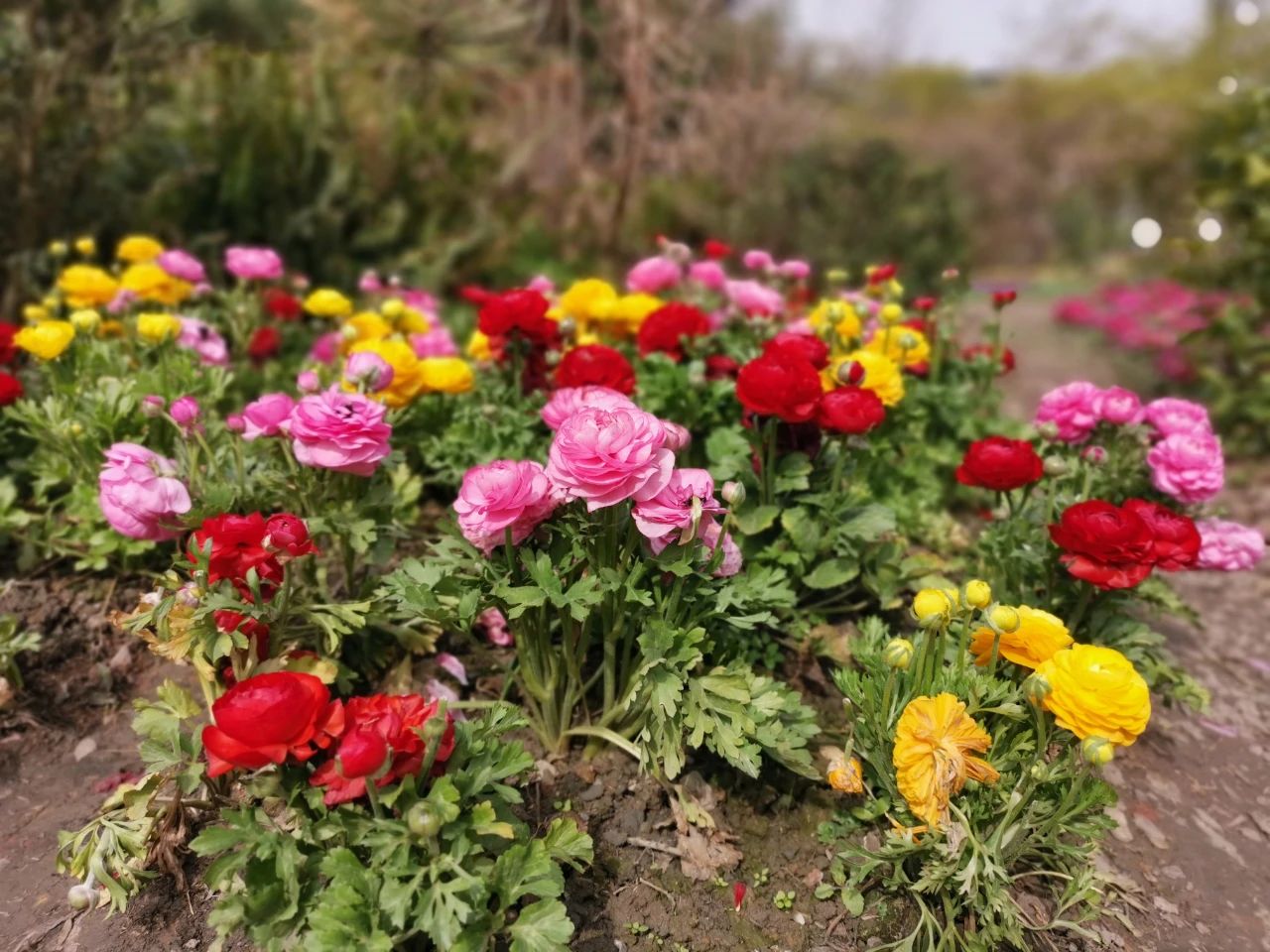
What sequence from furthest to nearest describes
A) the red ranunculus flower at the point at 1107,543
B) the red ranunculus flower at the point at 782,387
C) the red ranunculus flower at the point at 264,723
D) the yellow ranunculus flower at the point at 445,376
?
the yellow ranunculus flower at the point at 445,376
the red ranunculus flower at the point at 782,387
the red ranunculus flower at the point at 1107,543
the red ranunculus flower at the point at 264,723

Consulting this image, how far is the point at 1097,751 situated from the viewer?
1307 millimetres

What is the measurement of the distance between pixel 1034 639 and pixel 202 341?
239 centimetres

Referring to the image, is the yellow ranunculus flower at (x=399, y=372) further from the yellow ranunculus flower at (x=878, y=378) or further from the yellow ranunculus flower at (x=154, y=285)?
the yellow ranunculus flower at (x=878, y=378)

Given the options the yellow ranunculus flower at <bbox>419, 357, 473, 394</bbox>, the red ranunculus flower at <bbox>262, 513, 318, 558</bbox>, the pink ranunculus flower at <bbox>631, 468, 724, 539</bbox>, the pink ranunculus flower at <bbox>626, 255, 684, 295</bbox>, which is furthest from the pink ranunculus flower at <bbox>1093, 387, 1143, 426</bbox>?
the red ranunculus flower at <bbox>262, 513, 318, 558</bbox>

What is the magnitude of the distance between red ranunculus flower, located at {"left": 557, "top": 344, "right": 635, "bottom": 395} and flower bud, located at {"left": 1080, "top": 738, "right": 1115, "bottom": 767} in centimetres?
118

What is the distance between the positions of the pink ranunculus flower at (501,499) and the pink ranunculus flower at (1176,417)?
1519mm

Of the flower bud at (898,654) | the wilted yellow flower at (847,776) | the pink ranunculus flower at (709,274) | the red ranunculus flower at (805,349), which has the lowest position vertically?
the wilted yellow flower at (847,776)

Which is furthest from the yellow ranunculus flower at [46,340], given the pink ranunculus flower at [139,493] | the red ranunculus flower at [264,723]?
the red ranunculus flower at [264,723]

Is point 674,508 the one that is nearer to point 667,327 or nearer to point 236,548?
point 236,548

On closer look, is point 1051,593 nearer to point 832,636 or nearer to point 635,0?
point 832,636

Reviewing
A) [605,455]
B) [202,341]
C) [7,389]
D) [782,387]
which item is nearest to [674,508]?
[605,455]

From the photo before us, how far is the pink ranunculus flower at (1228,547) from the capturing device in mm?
1980

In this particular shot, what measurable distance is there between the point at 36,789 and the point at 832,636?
181cm

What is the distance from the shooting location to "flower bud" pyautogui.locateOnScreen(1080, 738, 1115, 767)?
1.30 metres
